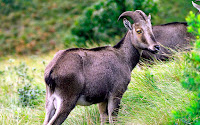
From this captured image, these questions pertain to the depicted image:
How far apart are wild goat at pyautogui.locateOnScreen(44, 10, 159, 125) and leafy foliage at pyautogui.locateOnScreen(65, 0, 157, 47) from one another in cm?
603

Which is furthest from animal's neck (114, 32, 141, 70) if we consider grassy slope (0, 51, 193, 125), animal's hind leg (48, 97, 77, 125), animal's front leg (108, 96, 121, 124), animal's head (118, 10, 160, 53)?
animal's hind leg (48, 97, 77, 125)

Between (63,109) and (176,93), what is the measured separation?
7.62 ft


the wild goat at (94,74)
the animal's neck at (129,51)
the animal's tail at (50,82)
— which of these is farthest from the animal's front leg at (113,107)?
the animal's tail at (50,82)

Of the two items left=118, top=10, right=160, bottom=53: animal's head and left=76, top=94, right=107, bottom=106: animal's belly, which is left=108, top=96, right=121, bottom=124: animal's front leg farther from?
left=118, top=10, right=160, bottom=53: animal's head

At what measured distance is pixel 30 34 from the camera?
2277cm

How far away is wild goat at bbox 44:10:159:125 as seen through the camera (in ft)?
15.6

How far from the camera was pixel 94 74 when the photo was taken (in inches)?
201

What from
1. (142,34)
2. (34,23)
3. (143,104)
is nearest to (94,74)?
(143,104)

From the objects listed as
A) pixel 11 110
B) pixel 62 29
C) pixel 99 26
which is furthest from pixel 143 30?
pixel 62 29

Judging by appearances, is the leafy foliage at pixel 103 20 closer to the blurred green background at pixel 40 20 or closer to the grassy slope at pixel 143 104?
the blurred green background at pixel 40 20

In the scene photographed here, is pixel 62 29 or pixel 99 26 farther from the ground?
pixel 99 26

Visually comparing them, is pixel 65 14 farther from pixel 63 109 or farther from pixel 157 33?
pixel 63 109

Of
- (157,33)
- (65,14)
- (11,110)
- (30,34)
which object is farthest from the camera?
(65,14)

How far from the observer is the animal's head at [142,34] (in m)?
5.87
